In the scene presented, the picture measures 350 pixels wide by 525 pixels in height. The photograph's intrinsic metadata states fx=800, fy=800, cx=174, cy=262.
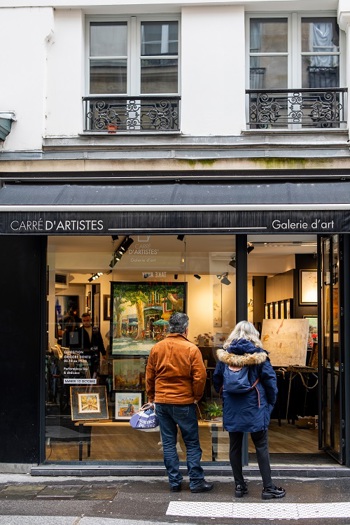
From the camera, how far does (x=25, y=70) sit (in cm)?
1009

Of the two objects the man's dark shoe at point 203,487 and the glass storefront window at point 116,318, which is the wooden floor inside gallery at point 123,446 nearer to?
the glass storefront window at point 116,318

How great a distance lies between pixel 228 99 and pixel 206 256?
6.54 ft

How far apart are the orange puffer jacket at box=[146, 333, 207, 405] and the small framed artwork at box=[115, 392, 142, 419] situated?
4.90 ft

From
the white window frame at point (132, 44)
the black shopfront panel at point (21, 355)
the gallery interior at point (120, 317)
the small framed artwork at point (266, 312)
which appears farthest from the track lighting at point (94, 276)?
the small framed artwork at point (266, 312)

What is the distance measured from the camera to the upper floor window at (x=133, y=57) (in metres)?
10.4

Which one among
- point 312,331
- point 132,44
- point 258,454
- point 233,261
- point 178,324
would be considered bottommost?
point 258,454

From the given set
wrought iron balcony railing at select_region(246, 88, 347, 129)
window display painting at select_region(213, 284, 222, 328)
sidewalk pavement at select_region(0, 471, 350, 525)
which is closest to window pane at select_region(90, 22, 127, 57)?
wrought iron balcony railing at select_region(246, 88, 347, 129)

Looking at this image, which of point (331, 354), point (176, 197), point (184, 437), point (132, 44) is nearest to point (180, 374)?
point (184, 437)

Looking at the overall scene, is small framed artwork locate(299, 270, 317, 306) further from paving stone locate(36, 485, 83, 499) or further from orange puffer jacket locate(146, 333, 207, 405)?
paving stone locate(36, 485, 83, 499)

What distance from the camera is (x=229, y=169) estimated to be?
384 inches

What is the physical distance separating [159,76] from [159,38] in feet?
1.64

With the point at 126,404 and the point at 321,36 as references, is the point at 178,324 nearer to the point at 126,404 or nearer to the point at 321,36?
the point at 126,404

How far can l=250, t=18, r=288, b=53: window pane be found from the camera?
411 inches

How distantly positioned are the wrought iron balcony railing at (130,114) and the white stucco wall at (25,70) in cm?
64
